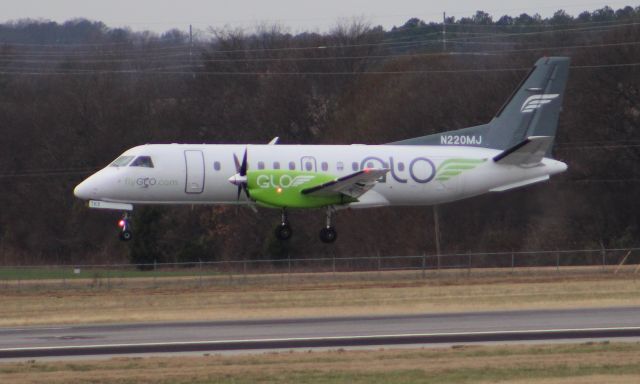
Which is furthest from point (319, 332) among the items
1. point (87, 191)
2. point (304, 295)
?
point (87, 191)

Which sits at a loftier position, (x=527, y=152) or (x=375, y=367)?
(x=527, y=152)

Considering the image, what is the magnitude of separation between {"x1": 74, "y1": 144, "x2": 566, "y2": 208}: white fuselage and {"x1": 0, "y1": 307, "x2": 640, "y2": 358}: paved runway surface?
310 inches

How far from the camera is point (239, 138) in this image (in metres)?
65.9

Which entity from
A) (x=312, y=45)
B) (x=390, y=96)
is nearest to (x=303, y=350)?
(x=390, y=96)

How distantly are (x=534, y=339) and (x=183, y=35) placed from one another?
121 meters

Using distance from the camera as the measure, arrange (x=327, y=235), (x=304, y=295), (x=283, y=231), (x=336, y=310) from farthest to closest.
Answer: (x=304, y=295), (x=327, y=235), (x=283, y=231), (x=336, y=310)

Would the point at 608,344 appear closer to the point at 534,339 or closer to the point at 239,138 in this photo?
the point at 534,339

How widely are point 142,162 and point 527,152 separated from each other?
12.5 meters

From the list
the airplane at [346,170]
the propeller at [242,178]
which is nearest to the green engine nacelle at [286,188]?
the airplane at [346,170]

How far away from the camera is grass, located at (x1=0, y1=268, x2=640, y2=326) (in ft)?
110

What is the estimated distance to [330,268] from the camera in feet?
160

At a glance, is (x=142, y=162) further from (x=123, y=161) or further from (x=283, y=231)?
(x=283, y=231)

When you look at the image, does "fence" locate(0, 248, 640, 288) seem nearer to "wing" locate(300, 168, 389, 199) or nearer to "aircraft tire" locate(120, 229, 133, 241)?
"aircraft tire" locate(120, 229, 133, 241)

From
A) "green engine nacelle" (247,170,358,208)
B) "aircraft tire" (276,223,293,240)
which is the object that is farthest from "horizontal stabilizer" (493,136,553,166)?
"aircraft tire" (276,223,293,240)
